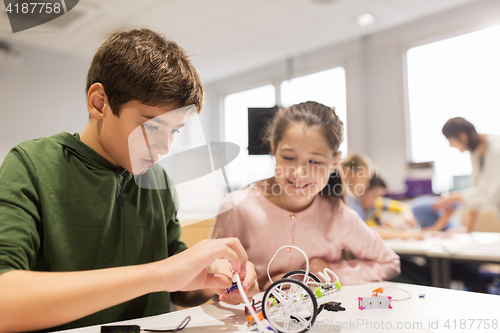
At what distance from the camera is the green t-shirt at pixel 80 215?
55 cm

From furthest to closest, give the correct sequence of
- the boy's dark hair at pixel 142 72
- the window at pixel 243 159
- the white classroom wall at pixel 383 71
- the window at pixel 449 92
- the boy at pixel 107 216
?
the white classroom wall at pixel 383 71
the window at pixel 449 92
the window at pixel 243 159
the boy's dark hair at pixel 142 72
the boy at pixel 107 216

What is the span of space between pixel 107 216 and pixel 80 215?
52 millimetres

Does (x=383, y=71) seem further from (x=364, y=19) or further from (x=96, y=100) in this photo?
(x=96, y=100)

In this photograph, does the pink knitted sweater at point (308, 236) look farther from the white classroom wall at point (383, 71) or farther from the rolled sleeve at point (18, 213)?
the white classroom wall at point (383, 71)

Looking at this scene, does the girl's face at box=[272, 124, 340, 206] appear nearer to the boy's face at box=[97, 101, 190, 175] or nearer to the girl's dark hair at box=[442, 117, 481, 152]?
the boy's face at box=[97, 101, 190, 175]

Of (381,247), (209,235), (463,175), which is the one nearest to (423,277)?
(463,175)

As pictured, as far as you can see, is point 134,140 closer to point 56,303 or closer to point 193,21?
point 56,303

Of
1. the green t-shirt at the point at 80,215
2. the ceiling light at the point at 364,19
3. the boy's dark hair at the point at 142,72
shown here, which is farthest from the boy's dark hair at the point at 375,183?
the boy's dark hair at the point at 142,72

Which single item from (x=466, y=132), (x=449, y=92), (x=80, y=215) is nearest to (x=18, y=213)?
(x=80, y=215)

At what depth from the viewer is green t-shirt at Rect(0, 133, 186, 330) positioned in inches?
21.6

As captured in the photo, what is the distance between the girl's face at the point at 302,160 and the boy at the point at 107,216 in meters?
0.23

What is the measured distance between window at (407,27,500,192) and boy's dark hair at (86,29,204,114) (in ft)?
9.00

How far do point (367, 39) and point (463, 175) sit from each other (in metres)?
1.61

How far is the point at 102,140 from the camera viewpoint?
2.32 ft
